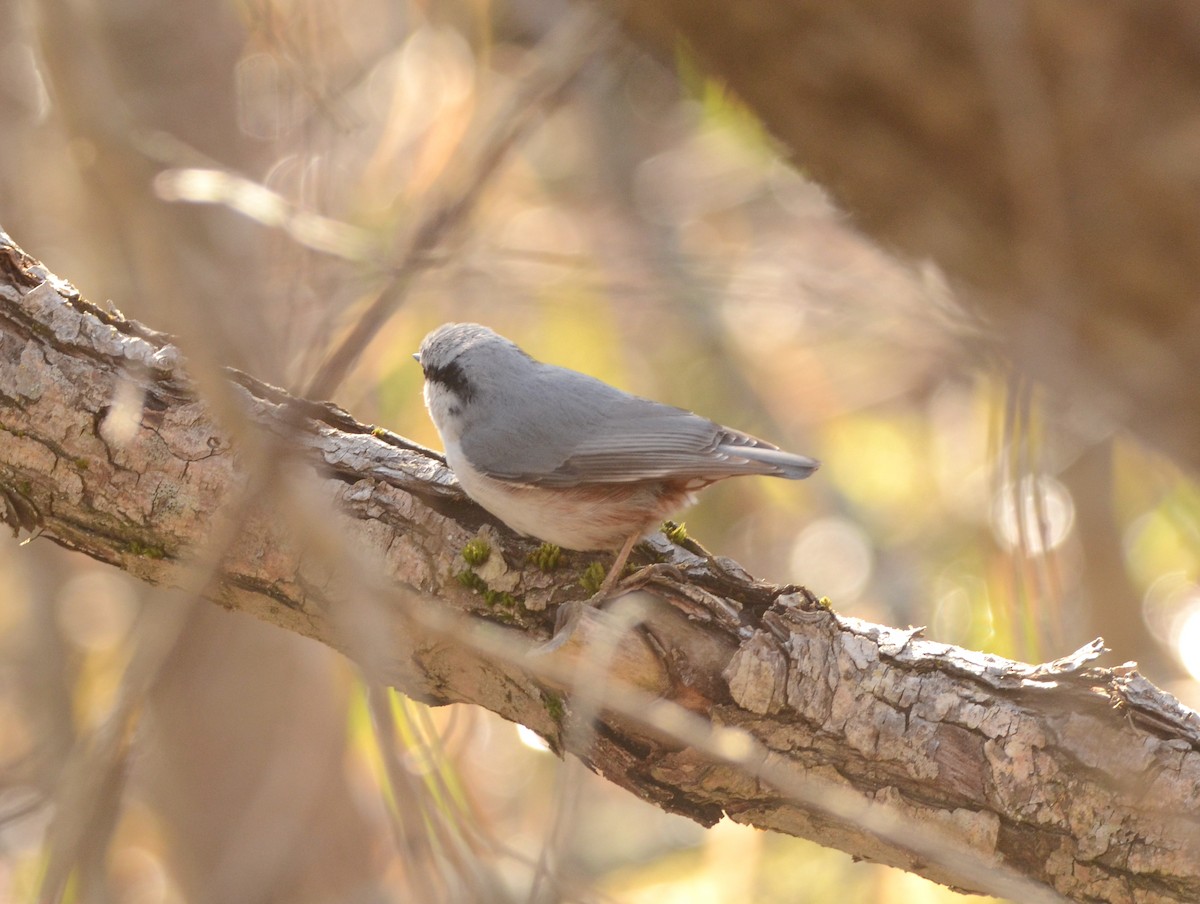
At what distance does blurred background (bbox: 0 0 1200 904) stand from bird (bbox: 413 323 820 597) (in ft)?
1.02

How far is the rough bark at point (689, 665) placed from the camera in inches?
69.6

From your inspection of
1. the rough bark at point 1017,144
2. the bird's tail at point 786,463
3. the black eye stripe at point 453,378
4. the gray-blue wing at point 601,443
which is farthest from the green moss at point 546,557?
the rough bark at point 1017,144

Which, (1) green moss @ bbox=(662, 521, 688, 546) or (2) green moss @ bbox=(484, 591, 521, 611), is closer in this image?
(2) green moss @ bbox=(484, 591, 521, 611)

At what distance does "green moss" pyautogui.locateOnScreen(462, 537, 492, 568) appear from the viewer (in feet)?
6.75

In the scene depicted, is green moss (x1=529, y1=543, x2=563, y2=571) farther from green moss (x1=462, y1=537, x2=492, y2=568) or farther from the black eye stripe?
the black eye stripe

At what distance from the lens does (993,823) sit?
5.85 ft

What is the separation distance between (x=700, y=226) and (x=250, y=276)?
401 cm

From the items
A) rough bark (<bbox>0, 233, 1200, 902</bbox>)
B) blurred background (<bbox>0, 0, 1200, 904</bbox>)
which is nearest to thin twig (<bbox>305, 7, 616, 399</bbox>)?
blurred background (<bbox>0, 0, 1200, 904</bbox>)

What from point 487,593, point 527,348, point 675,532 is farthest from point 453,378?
point 527,348

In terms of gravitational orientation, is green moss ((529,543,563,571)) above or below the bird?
below

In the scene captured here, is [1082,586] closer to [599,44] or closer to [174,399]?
[599,44]

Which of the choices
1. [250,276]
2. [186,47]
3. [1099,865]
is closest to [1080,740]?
[1099,865]

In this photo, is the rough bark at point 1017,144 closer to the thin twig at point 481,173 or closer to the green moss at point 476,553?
the thin twig at point 481,173

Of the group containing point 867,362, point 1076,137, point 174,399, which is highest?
point 867,362
